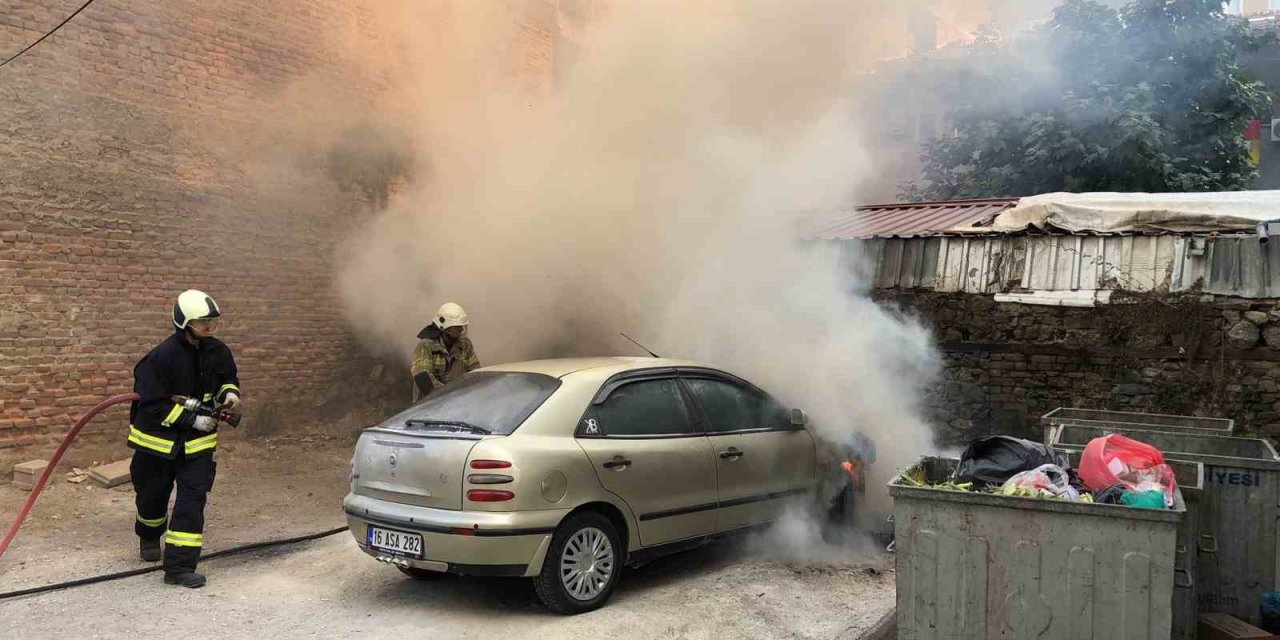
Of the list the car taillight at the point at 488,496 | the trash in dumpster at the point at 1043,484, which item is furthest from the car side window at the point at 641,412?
the trash in dumpster at the point at 1043,484

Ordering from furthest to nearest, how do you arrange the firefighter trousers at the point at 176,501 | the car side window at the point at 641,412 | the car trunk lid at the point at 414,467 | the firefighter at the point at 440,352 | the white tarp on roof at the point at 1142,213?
1. the white tarp on roof at the point at 1142,213
2. the firefighter at the point at 440,352
3. the firefighter trousers at the point at 176,501
4. the car side window at the point at 641,412
5. the car trunk lid at the point at 414,467

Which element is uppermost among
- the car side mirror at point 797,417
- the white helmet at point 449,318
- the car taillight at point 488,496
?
the white helmet at point 449,318

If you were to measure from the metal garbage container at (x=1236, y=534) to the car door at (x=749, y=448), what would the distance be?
7.53 feet

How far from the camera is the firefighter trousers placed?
4.95 metres

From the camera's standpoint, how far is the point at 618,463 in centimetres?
473

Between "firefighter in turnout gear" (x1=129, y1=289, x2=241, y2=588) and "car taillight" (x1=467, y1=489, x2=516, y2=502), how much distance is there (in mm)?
1915

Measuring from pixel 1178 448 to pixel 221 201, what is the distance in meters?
8.53

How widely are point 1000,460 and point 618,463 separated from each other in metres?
1.97

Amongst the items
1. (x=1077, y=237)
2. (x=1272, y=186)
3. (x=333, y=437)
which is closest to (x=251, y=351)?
(x=333, y=437)

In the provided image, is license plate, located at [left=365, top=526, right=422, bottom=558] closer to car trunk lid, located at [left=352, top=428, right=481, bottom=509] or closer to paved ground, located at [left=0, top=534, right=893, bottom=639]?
car trunk lid, located at [left=352, top=428, right=481, bottom=509]

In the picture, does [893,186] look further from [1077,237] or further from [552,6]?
[1077,237]

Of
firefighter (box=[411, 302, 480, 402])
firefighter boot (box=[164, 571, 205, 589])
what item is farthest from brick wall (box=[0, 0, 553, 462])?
firefighter boot (box=[164, 571, 205, 589])

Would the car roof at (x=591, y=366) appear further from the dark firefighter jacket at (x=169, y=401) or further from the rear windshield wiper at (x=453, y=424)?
the dark firefighter jacket at (x=169, y=401)

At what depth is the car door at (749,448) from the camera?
5.36 meters
